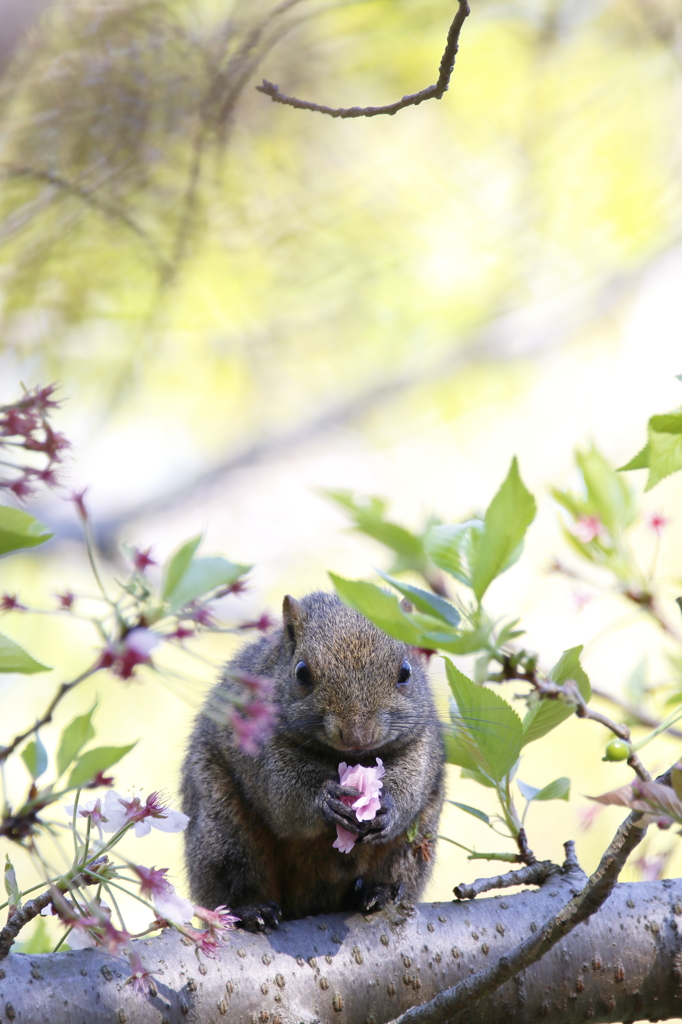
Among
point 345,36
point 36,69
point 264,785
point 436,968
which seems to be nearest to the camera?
point 436,968

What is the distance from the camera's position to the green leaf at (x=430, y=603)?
1.26 m

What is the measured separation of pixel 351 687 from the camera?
2289mm

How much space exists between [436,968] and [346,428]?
5.01 metres

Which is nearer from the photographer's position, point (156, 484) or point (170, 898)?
point (170, 898)

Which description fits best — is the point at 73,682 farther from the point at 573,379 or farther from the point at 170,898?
the point at 573,379

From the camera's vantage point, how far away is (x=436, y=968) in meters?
1.89

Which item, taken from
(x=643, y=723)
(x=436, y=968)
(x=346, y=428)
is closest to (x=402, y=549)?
(x=436, y=968)

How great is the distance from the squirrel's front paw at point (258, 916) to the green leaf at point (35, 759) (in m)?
0.76

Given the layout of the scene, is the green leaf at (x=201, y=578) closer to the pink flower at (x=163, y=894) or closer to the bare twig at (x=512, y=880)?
the pink flower at (x=163, y=894)

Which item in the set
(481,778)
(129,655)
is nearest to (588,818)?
(481,778)

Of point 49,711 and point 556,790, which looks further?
point 556,790

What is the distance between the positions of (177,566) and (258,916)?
116 centimetres

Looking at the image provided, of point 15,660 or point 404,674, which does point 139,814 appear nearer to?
point 15,660

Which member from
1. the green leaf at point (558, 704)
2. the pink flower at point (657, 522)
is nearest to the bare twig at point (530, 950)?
the green leaf at point (558, 704)
